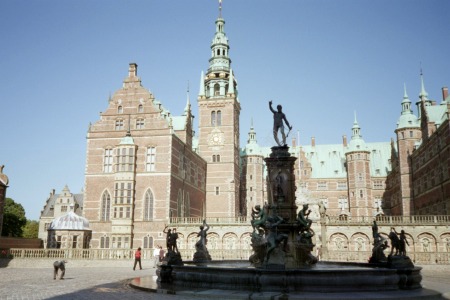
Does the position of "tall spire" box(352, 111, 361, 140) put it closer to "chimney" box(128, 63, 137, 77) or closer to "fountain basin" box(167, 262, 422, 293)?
"chimney" box(128, 63, 137, 77)

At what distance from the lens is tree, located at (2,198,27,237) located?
64.9m

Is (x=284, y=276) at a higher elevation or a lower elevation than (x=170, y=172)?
lower

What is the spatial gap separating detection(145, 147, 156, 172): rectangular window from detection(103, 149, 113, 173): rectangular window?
3916 mm

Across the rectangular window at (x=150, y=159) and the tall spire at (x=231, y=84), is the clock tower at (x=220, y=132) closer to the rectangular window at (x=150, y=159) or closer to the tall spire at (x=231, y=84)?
the tall spire at (x=231, y=84)

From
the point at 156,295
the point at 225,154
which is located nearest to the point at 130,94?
the point at 225,154

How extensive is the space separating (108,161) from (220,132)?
798 inches

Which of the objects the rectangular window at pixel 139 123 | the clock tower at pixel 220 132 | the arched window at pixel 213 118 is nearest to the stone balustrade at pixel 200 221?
the rectangular window at pixel 139 123

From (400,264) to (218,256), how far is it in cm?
2954

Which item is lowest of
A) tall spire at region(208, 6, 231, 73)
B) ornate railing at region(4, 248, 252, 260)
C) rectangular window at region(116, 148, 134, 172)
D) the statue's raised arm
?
ornate railing at region(4, 248, 252, 260)

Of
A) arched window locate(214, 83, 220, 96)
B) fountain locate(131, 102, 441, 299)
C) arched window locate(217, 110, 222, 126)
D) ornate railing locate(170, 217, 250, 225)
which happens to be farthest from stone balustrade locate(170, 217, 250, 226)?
fountain locate(131, 102, 441, 299)

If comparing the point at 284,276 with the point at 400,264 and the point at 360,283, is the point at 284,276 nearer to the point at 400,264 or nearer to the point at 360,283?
the point at 360,283

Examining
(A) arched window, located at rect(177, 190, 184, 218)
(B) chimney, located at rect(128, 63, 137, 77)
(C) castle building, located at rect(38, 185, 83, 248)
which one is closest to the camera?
(B) chimney, located at rect(128, 63, 137, 77)

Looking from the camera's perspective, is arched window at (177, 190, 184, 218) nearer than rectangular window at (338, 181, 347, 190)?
Yes

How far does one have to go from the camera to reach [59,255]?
32.9 meters
